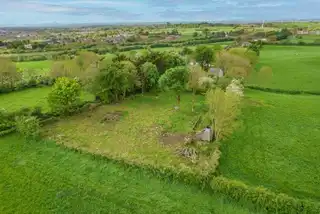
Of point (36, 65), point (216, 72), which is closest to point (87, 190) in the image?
point (216, 72)

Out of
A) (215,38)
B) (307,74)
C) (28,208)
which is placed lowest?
(28,208)

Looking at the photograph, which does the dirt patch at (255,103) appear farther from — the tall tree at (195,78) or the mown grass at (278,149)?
the tall tree at (195,78)

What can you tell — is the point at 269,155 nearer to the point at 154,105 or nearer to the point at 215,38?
the point at 154,105

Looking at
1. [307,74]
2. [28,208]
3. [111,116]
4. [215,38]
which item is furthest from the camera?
[215,38]

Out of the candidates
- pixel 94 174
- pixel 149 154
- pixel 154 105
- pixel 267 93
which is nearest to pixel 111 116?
pixel 154 105

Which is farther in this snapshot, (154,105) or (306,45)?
(306,45)

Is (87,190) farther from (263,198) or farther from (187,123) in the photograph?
(187,123)
